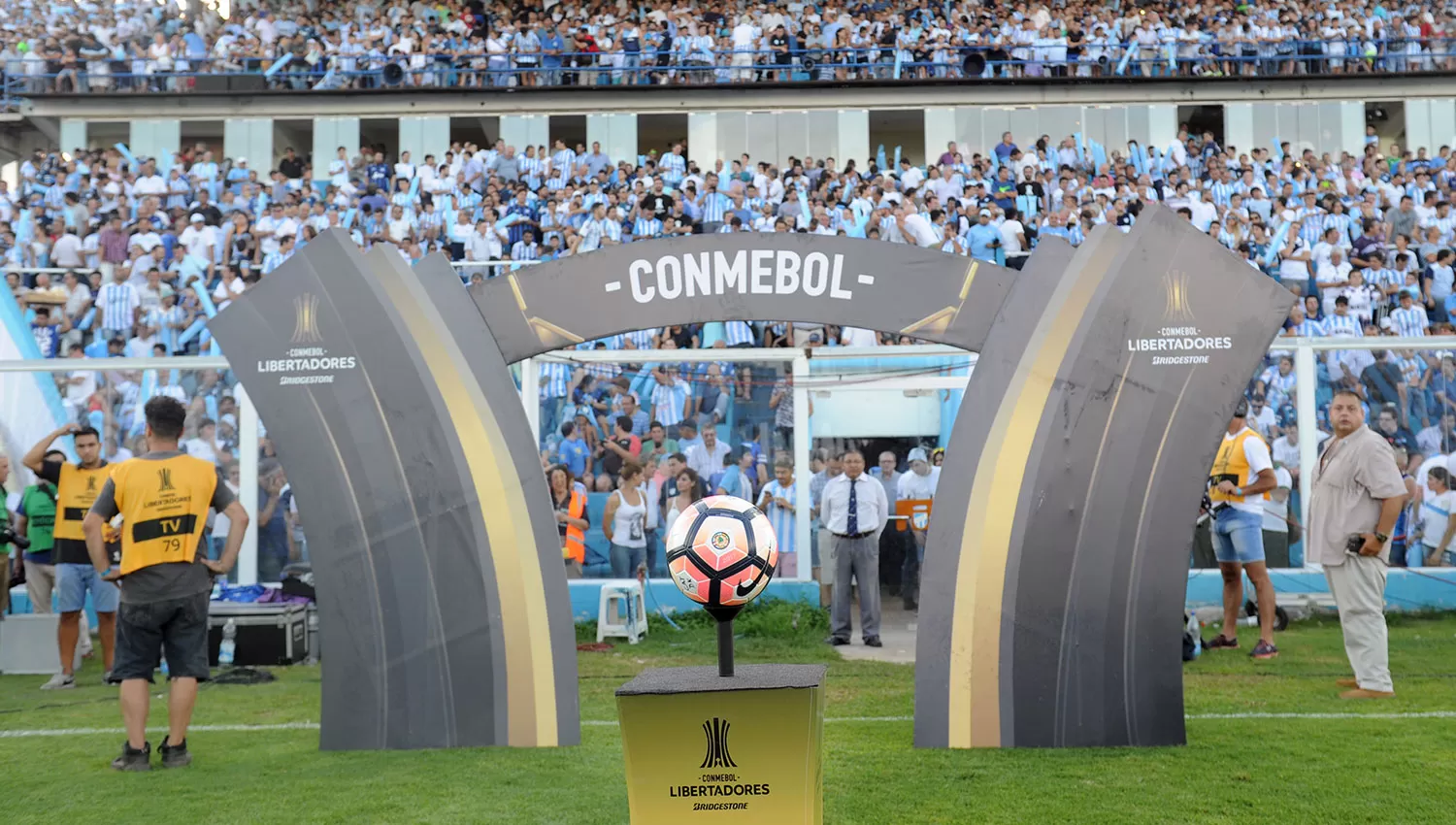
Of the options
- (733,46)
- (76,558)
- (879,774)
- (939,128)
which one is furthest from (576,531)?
(733,46)

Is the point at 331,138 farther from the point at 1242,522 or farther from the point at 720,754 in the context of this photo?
the point at 720,754

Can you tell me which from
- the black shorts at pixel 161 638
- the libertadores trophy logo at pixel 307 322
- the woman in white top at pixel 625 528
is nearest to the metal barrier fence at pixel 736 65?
the woman in white top at pixel 625 528

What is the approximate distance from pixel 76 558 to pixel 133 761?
12.3ft

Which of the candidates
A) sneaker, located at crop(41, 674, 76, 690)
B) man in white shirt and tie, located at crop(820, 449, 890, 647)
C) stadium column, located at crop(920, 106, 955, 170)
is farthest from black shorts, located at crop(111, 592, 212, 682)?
stadium column, located at crop(920, 106, 955, 170)

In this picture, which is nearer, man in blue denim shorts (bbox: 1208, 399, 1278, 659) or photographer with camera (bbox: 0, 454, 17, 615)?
man in blue denim shorts (bbox: 1208, 399, 1278, 659)

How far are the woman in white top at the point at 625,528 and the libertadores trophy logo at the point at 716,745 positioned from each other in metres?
7.32

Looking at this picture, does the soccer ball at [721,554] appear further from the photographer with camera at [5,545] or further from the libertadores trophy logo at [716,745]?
the photographer with camera at [5,545]

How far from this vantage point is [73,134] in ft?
94.5

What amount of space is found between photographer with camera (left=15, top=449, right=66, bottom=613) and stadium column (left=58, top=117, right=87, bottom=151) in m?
21.1

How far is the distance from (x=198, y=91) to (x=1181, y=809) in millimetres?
28451

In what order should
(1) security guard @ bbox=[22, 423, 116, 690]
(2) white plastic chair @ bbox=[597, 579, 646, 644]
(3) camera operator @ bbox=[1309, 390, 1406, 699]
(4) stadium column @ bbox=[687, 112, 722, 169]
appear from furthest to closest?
(4) stadium column @ bbox=[687, 112, 722, 169], (2) white plastic chair @ bbox=[597, 579, 646, 644], (1) security guard @ bbox=[22, 423, 116, 690], (3) camera operator @ bbox=[1309, 390, 1406, 699]

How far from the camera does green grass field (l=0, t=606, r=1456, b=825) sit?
5.56 m

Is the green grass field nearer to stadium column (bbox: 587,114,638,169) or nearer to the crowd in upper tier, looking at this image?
the crowd in upper tier

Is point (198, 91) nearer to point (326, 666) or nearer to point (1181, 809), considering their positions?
point (326, 666)
